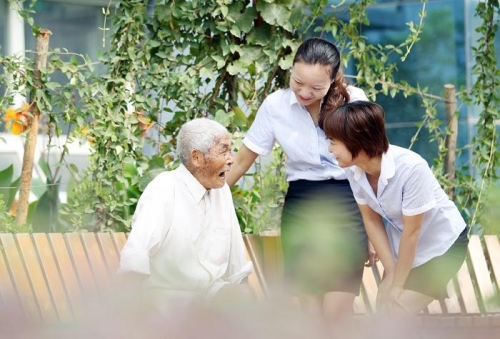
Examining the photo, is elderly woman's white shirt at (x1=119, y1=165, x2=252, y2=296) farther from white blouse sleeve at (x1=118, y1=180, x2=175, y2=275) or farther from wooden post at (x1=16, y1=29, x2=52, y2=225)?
wooden post at (x1=16, y1=29, x2=52, y2=225)

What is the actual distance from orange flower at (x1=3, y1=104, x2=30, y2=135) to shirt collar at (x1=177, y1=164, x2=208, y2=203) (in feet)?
4.81

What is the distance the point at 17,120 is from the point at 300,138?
1.75 meters

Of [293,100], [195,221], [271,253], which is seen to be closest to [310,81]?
[293,100]

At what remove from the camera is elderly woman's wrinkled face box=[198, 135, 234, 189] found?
11.5 feet

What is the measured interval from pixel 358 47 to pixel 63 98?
5.25ft

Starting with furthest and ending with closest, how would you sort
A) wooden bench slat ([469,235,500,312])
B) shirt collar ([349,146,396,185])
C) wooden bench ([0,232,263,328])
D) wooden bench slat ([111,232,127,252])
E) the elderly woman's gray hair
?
wooden bench slat ([469,235,500,312]), wooden bench slat ([111,232,127,252]), wooden bench ([0,232,263,328]), the elderly woman's gray hair, shirt collar ([349,146,396,185])

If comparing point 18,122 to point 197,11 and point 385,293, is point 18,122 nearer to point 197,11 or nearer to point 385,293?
point 197,11

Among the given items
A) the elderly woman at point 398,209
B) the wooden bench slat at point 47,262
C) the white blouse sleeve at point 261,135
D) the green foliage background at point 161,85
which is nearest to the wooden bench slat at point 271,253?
the green foliage background at point 161,85

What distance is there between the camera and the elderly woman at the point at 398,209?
10.6 feet

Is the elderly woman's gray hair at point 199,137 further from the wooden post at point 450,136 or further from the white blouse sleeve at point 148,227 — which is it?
the wooden post at point 450,136

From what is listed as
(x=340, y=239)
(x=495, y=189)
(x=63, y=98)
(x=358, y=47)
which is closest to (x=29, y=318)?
(x=495, y=189)

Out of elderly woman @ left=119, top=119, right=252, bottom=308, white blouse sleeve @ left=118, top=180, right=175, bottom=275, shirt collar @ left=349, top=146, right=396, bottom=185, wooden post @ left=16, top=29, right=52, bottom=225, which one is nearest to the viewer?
white blouse sleeve @ left=118, top=180, right=175, bottom=275

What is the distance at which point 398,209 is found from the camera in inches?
133

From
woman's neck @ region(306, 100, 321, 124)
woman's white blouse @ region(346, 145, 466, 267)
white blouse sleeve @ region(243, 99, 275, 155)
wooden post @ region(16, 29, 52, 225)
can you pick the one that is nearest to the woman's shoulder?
woman's white blouse @ region(346, 145, 466, 267)
